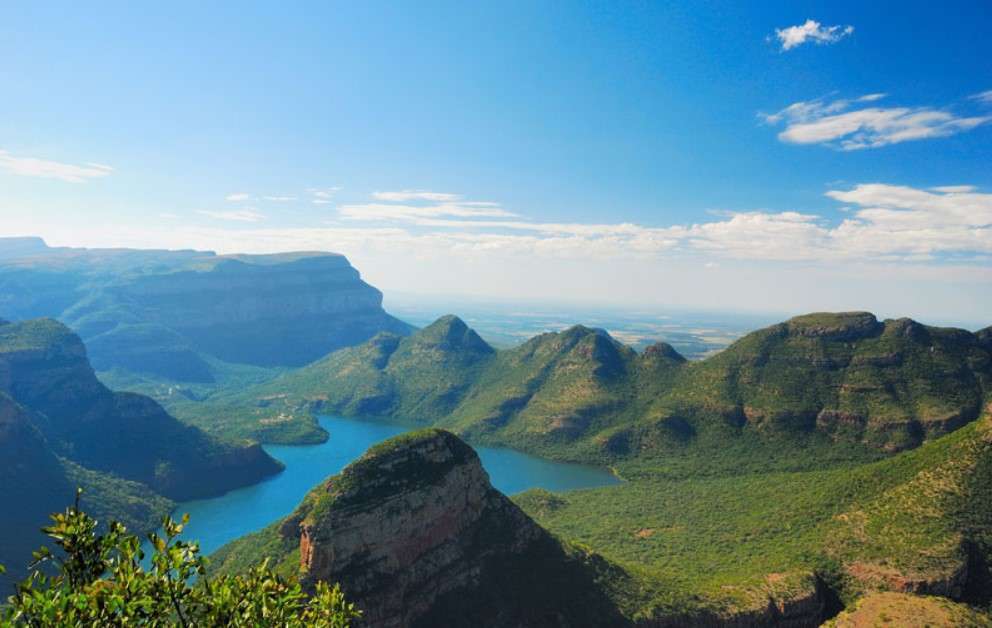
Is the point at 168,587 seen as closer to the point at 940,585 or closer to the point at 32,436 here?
the point at 940,585

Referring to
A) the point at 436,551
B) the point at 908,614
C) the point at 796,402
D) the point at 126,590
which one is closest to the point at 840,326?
the point at 796,402

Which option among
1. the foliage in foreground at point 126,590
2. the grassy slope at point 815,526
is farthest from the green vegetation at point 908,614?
the foliage in foreground at point 126,590

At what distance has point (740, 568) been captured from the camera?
257ft

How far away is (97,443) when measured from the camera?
5512 inches

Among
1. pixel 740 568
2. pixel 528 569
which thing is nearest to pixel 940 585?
pixel 740 568

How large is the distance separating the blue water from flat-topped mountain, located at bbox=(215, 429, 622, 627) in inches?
2865

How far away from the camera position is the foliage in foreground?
14547 millimetres

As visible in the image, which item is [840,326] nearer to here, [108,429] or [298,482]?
[298,482]

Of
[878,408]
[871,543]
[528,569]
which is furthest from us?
[878,408]

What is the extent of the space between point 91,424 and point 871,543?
17729cm

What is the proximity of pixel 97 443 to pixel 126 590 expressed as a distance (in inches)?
6249

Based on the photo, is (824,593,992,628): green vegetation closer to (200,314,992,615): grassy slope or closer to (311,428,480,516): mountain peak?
(200,314,992,615): grassy slope

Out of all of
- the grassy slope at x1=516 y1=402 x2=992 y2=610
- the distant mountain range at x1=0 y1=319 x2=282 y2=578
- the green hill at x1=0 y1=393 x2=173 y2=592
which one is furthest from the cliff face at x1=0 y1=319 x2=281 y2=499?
the grassy slope at x1=516 y1=402 x2=992 y2=610

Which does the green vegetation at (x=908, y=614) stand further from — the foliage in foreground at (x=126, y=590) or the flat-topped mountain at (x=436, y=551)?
the foliage in foreground at (x=126, y=590)
